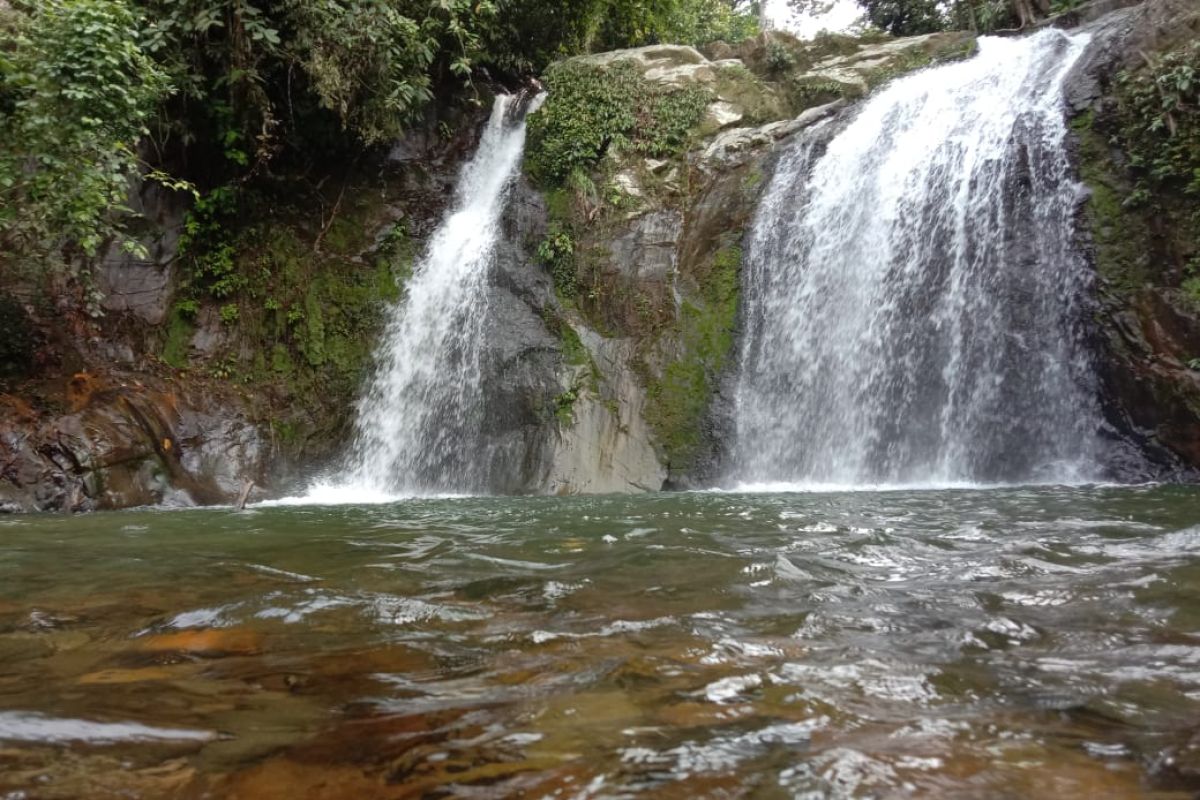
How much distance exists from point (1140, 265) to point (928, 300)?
218cm

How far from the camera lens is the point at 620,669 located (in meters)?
2.32

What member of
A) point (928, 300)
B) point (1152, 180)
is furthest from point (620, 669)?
point (1152, 180)

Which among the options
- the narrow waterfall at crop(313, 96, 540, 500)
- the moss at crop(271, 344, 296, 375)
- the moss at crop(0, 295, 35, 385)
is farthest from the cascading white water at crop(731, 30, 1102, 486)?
the moss at crop(0, 295, 35, 385)

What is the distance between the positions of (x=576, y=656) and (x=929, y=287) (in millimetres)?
8424

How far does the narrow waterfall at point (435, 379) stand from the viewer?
1031 cm

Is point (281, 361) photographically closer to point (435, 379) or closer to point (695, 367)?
point (435, 379)

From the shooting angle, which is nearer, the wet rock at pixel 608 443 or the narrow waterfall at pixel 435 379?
the wet rock at pixel 608 443

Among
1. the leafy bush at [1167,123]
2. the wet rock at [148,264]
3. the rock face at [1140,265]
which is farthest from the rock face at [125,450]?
the leafy bush at [1167,123]

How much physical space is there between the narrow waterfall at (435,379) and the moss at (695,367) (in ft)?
8.34

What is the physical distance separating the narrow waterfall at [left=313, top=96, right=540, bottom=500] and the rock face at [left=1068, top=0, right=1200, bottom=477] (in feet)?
25.5

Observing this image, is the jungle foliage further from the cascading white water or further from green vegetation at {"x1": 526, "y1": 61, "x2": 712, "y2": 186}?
the cascading white water

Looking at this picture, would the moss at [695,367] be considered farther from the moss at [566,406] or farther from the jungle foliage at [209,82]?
the jungle foliage at [209,82]

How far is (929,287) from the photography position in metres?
9.39

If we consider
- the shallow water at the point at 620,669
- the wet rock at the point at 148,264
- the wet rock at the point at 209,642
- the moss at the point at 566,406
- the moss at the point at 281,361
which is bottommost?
the wet rock at the point at 209,642
